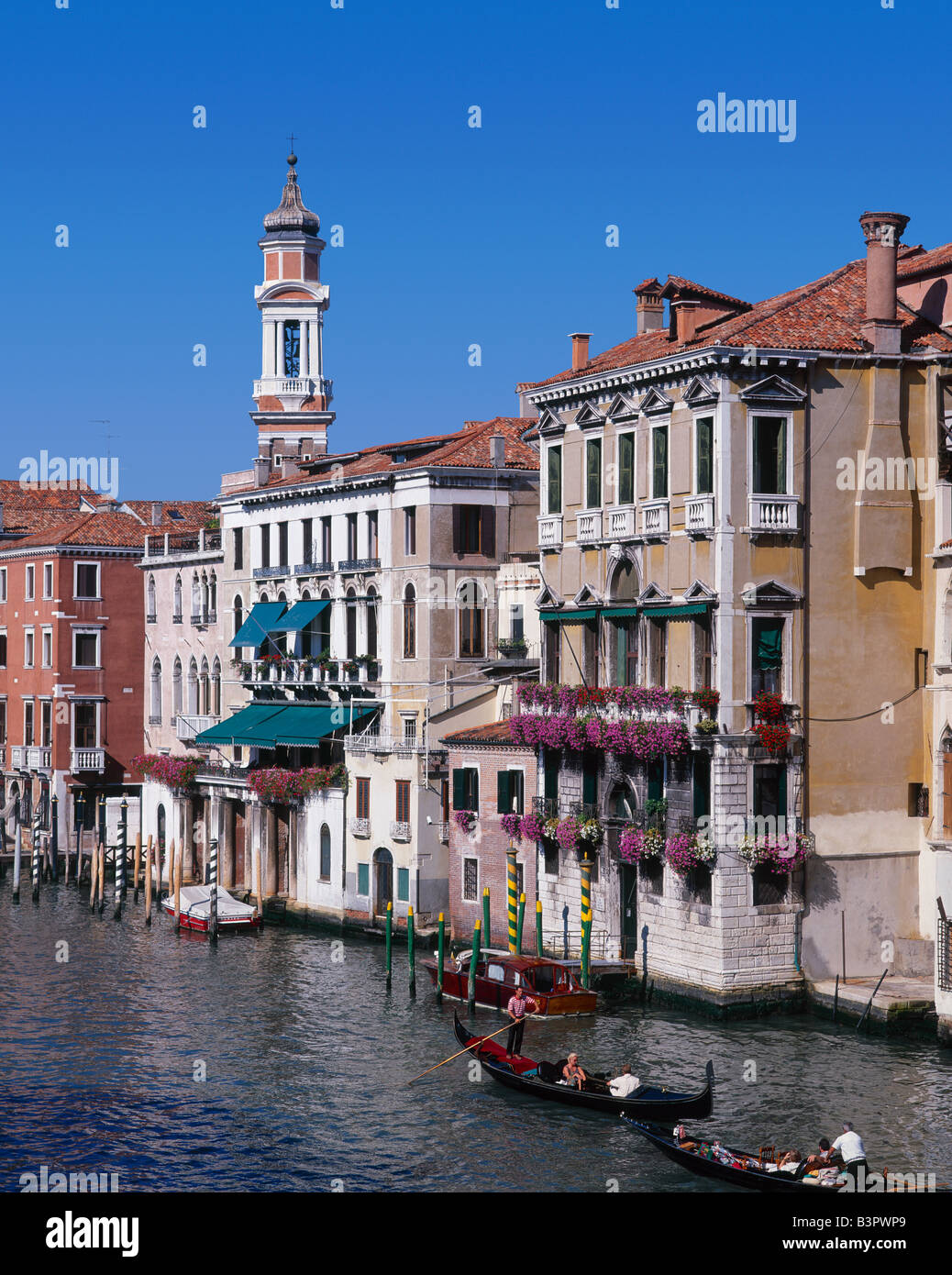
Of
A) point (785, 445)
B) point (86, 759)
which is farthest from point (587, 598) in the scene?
point (86, 759)

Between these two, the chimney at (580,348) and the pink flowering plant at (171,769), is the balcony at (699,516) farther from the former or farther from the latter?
the pink flowering plant at (171,769)

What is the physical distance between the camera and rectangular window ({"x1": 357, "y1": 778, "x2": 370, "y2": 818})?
→ 54.8 m

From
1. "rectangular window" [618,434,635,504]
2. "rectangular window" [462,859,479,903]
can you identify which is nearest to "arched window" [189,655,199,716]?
"rectangular window" [462,859,479,903]

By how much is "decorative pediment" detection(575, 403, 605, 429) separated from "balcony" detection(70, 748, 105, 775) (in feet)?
113

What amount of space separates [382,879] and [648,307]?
17.0 m

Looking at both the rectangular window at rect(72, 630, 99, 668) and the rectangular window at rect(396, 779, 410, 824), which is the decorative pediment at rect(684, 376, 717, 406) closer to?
the rectangular window at rect(396, 779, 410, 824)

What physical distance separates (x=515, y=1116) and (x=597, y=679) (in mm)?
13498

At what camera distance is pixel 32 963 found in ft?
167

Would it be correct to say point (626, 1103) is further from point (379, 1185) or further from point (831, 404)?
point (831, 404)

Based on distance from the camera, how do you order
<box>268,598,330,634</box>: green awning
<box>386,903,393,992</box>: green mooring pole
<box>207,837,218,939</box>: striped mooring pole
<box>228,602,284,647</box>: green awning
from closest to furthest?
<box>386,903,393,992</box>: green mooring pole, <box>207,837,218,939</box>: striped mooring pole, <box>268,598,330,634</box>: green awning, <box>228,602,284,647</box>: green awning

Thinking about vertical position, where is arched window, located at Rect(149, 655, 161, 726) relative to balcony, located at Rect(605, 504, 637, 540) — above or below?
below

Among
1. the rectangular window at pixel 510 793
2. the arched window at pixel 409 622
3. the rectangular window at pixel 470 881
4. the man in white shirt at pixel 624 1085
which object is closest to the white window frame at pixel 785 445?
the rectangular window at pixel 510 793

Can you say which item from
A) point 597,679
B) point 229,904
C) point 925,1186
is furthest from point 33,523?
point 925,1186

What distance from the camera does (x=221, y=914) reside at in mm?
55531
